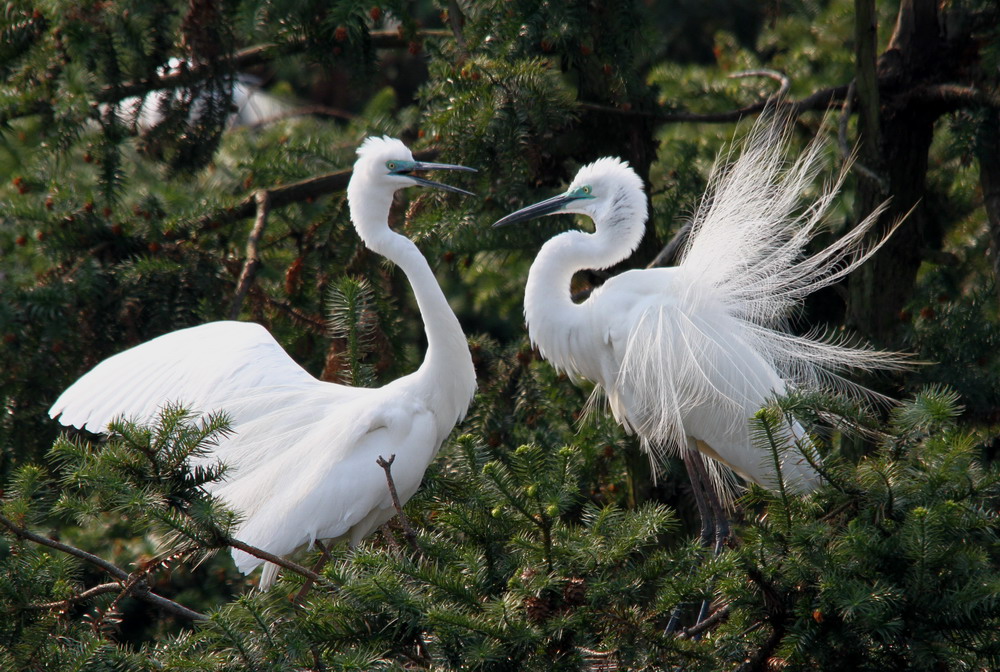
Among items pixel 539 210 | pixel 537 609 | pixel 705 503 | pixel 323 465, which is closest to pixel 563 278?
pixel 539 210

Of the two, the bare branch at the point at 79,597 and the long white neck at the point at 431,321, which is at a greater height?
the long white neck at the point at 431,321

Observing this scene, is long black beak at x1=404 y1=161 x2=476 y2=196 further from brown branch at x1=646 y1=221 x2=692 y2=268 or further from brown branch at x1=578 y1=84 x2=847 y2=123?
brown branch at x1=646 y1=221 x2=692 y2=268

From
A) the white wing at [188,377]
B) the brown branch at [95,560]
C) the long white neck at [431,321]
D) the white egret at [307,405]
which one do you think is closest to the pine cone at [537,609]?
the brown branch at [95,560]

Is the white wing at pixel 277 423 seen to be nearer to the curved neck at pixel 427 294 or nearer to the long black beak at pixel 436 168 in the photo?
the curved neck at pixel 427 294

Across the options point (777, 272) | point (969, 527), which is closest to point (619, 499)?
point (777, 272)

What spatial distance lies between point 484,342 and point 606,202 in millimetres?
1001

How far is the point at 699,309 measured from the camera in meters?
3.81

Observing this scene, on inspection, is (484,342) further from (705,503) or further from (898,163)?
(898,163)

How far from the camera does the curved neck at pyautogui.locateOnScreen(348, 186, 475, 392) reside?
12.2ft

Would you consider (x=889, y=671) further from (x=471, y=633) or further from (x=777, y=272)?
(x=777, y=272)

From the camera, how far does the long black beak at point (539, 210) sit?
3832mm

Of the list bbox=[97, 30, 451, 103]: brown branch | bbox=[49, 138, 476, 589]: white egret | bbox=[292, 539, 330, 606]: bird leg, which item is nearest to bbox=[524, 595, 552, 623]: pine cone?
bbox=[292, 539, 330, 606]: bird leg

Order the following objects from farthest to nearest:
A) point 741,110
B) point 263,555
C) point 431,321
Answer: point 741,110, point 431,321, point 263,555

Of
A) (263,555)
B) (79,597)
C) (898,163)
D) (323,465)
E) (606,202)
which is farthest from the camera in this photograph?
(898,163)
